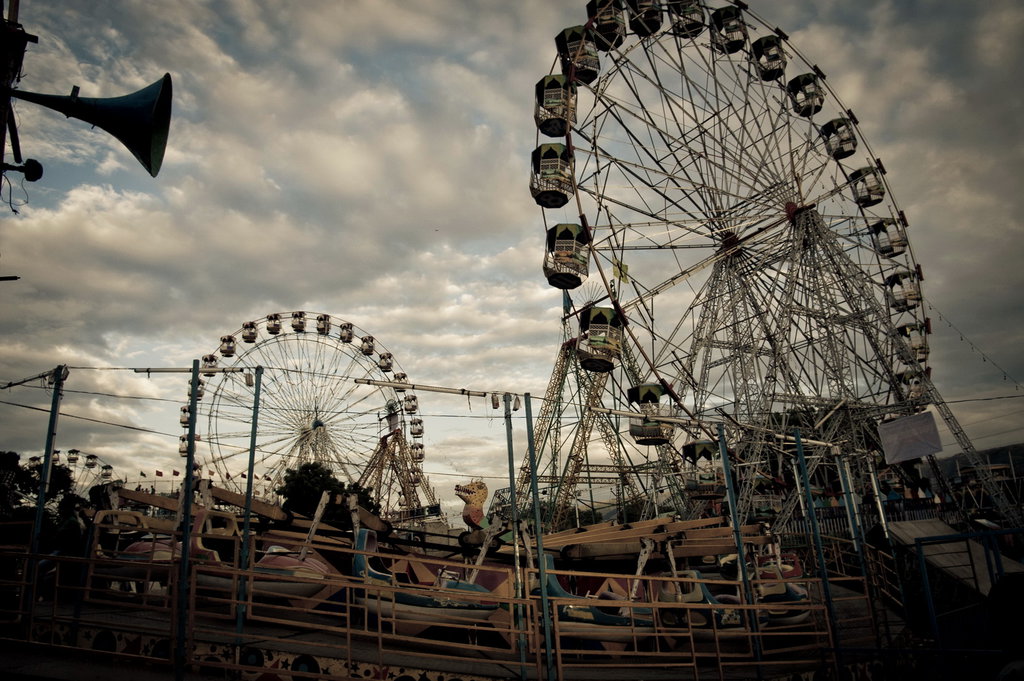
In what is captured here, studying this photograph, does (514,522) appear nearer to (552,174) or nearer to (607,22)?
(552,174)

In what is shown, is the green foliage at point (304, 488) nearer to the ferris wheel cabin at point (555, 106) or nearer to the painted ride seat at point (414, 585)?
the ferris wheel cabin at point (555, 106)

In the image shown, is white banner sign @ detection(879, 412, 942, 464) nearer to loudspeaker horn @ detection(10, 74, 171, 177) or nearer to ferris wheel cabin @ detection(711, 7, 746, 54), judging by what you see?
ferris wheel cabin @ detection(711, 7, 746, 54)

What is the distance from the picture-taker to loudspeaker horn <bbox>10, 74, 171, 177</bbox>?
16.1ft

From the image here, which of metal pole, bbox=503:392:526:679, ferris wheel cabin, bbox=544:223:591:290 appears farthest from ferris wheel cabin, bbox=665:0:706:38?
metal pole, bbox=503:392:526:679

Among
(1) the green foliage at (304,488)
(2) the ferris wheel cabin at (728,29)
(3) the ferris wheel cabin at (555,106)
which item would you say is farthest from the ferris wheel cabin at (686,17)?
(1) the green foliage at (304,488)

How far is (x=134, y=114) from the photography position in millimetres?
5184

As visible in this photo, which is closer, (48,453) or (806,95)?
(48,453)

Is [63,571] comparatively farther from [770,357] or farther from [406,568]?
[770,357]

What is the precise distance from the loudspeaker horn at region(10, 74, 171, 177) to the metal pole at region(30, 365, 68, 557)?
683 cm

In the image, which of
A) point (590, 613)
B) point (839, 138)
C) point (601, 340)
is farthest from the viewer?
point (839, 138)

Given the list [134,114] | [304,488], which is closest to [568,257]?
[134,114]

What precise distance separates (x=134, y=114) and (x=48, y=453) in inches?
319

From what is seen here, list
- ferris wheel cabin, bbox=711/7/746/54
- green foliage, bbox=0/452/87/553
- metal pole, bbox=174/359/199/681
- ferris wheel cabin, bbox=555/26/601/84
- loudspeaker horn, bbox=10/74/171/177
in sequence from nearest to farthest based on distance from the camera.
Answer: loudspeaker horn, bbox=10/74/171/177 → metal pole, bbox=174/359/199/681 → ferris wheel cabin, bbox=555/26/601/84 → ferris wheel cabin, bbox=711/7/746/54 → green foliage, bbox=0/452/87/553

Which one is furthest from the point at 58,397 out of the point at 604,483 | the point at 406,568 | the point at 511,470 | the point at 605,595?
the point at 604,483
